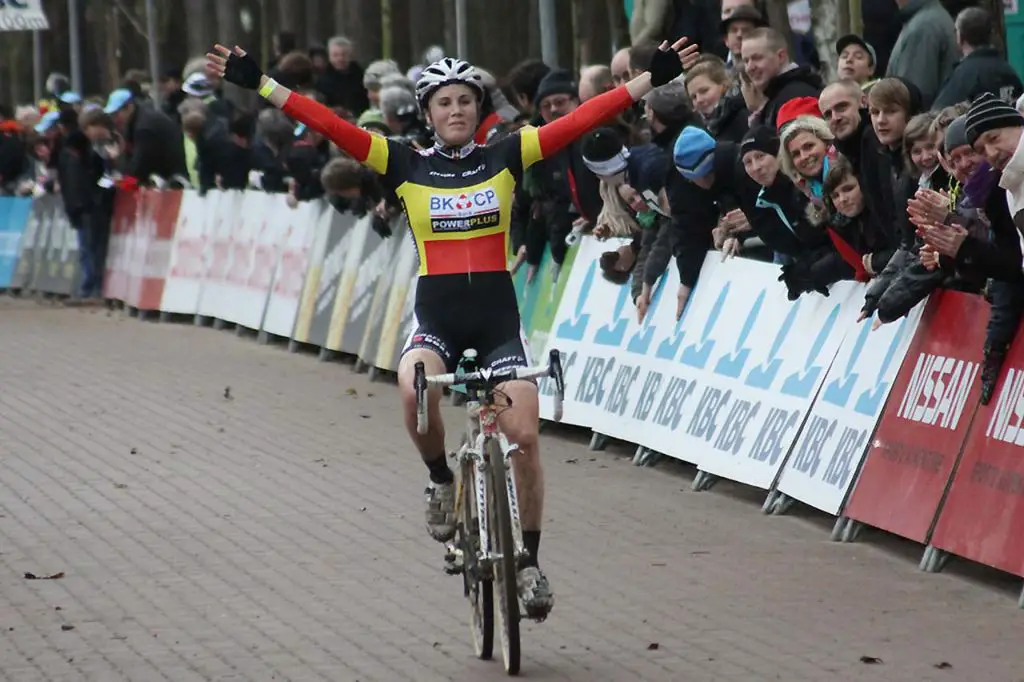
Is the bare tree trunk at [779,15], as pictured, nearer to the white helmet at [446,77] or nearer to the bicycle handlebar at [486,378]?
the white helmet at [446,77]

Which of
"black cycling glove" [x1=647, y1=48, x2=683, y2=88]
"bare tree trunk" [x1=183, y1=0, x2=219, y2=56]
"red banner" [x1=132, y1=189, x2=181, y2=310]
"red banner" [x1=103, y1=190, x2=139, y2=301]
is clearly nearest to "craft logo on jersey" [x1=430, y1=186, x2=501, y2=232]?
"black cycling glove" [x1=647, y1=48, x2=683, y2=88]

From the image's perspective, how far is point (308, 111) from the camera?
8969 mm

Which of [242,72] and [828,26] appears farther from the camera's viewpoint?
[828,26]

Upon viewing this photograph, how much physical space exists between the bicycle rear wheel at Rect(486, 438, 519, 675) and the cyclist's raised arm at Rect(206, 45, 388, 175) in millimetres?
1559

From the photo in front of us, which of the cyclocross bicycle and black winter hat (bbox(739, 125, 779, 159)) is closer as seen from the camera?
the cyclocross bicycle

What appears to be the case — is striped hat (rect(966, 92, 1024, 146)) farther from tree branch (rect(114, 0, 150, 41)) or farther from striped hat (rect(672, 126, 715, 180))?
tree branch (rect(114, 0, 150, 41))

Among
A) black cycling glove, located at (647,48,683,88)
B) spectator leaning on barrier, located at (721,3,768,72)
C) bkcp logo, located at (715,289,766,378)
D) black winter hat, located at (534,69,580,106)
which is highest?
spectator leaning on barrier, located at (721,3,768,72)

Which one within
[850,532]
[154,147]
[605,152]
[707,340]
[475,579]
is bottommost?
[154,147]

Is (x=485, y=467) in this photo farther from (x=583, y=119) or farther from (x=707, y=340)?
(x=707, y=340)

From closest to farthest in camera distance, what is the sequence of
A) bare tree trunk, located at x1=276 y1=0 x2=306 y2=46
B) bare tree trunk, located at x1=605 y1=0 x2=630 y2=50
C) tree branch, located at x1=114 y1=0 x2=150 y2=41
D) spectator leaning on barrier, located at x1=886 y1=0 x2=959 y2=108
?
spectator leaning on barrier, located at x1=886 y1=0 x2=959 y2=108 < bare tree trunk, located at x1=605 y1=0 x2=630 y2=50 < bare tree trunk, located at x1=276 y1=0 x2=306 y2=46 < tree branch, located at x1=114 y1=0 x2=150 y2=41

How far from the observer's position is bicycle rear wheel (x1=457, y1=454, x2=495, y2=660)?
804cm

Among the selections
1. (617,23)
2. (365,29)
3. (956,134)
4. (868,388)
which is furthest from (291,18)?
(956,134)

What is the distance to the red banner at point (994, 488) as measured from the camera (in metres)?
9.07

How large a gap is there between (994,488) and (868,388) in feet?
4.35
